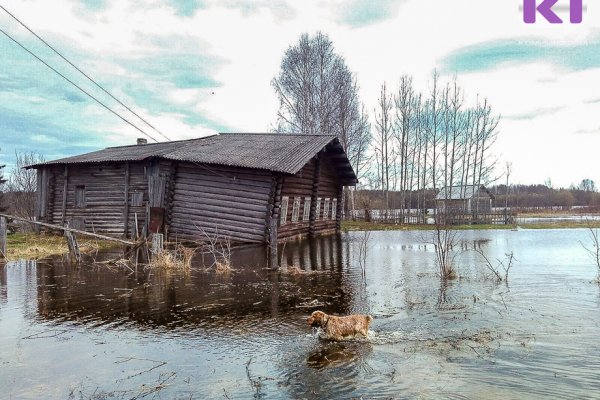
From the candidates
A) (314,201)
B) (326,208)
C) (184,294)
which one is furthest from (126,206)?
(184,294)

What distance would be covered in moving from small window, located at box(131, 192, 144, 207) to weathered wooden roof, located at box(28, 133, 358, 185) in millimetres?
1753

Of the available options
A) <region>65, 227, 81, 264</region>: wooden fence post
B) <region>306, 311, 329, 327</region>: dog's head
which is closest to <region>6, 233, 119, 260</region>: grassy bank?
<region>65, 227, 81, 264</region>: wooden fence post

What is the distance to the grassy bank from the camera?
15.5 meters

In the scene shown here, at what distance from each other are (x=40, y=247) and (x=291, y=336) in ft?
46.9

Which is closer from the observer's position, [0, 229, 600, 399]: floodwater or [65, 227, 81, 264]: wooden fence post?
[0, 229, 600, 399]: floodwater

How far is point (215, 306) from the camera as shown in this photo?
8.36 metres

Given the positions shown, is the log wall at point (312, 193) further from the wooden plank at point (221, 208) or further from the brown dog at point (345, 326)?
the brown dog at point (345, 326)

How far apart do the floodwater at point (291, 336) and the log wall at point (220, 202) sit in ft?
25.1

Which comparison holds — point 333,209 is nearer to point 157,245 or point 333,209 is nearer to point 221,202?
point 221,202

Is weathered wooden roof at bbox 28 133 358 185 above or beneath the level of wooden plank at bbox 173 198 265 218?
above

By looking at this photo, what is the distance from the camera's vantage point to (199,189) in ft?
67.6

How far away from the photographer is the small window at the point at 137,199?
2159 cm

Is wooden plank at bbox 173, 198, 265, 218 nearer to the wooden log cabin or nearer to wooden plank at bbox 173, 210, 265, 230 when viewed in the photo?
the wooden log cabin

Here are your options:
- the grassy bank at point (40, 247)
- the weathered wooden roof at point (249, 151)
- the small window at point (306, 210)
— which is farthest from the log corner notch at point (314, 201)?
the grassy bank at point (40, 247)
